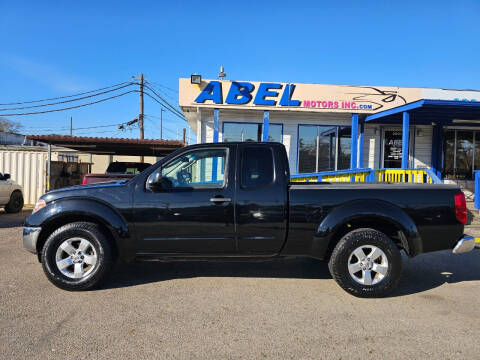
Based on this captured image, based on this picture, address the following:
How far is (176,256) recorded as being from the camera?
407cm

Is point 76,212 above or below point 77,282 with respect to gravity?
above

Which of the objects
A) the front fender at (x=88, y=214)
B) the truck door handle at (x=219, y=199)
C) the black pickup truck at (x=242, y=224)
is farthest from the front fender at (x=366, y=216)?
the front fender at (x=88, y=214)

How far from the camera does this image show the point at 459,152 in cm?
1406

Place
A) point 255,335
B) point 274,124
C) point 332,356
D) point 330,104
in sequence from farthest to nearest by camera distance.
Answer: point 274,124
point 330,104
point 255,335
point 332,356

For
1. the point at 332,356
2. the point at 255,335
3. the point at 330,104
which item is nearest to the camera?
the point at 332,356

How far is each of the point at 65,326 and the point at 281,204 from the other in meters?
2.56

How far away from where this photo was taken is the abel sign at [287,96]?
12039 millimetres

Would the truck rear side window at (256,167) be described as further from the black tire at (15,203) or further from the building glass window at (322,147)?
the black tire at (15,203)

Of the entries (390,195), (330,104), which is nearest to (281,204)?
(390,195)

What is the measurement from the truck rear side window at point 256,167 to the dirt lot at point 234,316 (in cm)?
134

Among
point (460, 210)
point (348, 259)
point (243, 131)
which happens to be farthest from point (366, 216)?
point (243, 131)

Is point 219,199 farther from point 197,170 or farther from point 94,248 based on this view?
point 94,248

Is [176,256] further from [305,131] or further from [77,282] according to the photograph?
[305,131]

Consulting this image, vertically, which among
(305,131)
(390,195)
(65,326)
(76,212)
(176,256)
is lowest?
(65,326)
